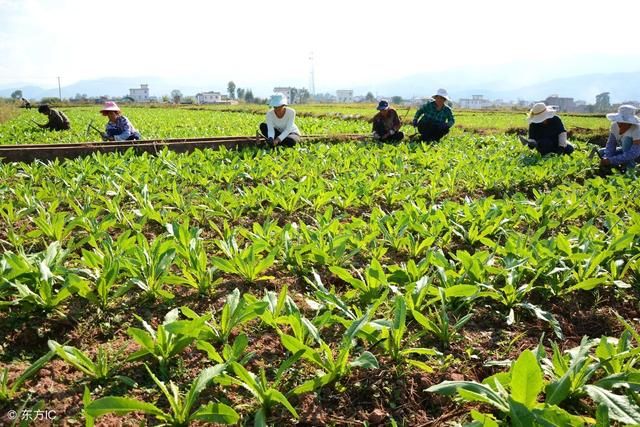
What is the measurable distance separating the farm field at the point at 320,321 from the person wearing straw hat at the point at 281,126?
4.10 meters

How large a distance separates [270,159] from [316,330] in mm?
4770

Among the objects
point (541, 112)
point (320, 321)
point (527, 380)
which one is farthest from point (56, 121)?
point (527, 380)

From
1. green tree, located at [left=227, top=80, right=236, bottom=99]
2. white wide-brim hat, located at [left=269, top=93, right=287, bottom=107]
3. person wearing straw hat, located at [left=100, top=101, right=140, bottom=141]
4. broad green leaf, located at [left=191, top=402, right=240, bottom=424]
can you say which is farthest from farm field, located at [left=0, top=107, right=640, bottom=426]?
green tree, located at [left=227, top=80, right=236, bottom=99]

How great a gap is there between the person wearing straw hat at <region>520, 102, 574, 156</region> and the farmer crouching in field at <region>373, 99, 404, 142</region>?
2723 mm

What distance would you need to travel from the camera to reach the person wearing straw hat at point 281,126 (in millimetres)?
8125

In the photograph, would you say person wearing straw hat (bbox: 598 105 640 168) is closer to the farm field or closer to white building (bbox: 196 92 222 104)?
the farm field

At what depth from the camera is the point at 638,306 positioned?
258 cm

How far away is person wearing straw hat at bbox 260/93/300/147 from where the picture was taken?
8125 millimetres

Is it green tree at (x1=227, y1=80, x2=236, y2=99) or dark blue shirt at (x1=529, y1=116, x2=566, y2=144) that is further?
green tree at (x1=227, y1=80, x2=236, y2=99)

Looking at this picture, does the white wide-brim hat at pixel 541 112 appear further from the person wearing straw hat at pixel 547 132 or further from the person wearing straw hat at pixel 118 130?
the person wearing straw hat at pixel 118 130

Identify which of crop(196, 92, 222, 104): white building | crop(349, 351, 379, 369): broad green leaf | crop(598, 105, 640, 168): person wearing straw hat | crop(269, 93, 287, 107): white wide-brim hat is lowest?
crop(349, 351, 379, 369): broad green leaf

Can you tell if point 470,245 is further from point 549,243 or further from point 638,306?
point 638,306

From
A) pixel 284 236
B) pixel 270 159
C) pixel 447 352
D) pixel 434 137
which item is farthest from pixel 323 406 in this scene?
pixel 434 137

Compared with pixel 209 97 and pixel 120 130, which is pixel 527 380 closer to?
pixel 120 130
